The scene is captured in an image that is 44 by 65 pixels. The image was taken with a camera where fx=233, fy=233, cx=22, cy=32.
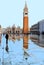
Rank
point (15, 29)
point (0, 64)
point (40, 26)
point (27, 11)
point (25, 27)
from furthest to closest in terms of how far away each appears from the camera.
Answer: point (15, 29) < point (27, 11) < point (40, 26) < point (25, 27) < point (0, 64)

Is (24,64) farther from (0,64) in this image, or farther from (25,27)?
(25,27)

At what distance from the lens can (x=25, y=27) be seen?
7969 cm

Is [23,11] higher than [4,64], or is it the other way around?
[23,11]

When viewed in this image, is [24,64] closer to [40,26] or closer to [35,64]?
[35,64]

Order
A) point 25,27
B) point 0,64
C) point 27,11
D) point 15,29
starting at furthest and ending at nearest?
point 15,29
point 27,11
point 25,27
point 0,64

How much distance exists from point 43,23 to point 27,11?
11.9 meters

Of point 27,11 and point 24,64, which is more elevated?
point 27,11

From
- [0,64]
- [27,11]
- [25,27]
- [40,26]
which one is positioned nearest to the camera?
[0,64]

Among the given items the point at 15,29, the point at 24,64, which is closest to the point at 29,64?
the point at 24,64

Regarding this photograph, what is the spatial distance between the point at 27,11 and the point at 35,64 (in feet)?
283

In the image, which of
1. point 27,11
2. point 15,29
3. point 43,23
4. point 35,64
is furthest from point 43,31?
point 35,64

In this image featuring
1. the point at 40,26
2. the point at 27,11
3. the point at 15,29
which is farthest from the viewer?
the point at 15,29

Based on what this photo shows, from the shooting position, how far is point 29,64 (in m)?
7.35

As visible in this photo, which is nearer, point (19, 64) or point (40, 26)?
point (19, 64)
